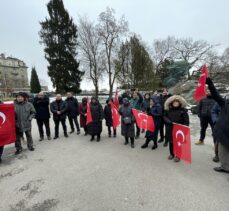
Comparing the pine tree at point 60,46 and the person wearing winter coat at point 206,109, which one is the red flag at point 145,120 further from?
the pine tree at point 60,46

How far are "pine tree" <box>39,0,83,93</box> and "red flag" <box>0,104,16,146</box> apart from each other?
2138 centimetres

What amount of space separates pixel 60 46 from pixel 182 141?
2572 centimetres

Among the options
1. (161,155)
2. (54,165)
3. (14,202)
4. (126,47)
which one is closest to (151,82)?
(126,47)

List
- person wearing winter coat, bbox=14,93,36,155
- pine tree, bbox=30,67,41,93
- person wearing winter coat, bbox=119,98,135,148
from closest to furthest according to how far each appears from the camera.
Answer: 1. person wearing winter coat, bbox=14,93,36,155
2. person wearing winter coat, bbox=119,98,135,148
3. pine tree, bbox=30,67,41,93

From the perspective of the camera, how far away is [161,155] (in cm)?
422

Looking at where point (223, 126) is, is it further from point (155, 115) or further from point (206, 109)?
point (155, 115)

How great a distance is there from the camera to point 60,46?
24516mm

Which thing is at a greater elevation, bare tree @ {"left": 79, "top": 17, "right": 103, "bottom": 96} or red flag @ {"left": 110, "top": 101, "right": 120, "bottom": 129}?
bare tree @ {"left": 79, "top": 17, "right": 103, "bottom": 96}

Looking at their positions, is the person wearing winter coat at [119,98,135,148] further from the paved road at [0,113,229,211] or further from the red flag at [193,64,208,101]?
the red flag at [193,64,208,101]

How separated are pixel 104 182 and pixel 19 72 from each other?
85265 mm

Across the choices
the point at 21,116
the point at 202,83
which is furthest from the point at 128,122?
the point at 21,116

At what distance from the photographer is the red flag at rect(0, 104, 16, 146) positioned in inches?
158

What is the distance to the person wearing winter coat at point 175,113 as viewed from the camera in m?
3.70

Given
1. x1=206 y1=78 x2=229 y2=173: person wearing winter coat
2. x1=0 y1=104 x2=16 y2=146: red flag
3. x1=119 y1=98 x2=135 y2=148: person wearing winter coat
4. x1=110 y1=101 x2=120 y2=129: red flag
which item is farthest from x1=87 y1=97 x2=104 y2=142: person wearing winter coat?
x1=206 y1=78 x2=229 y2=173: person wearing winter coat
